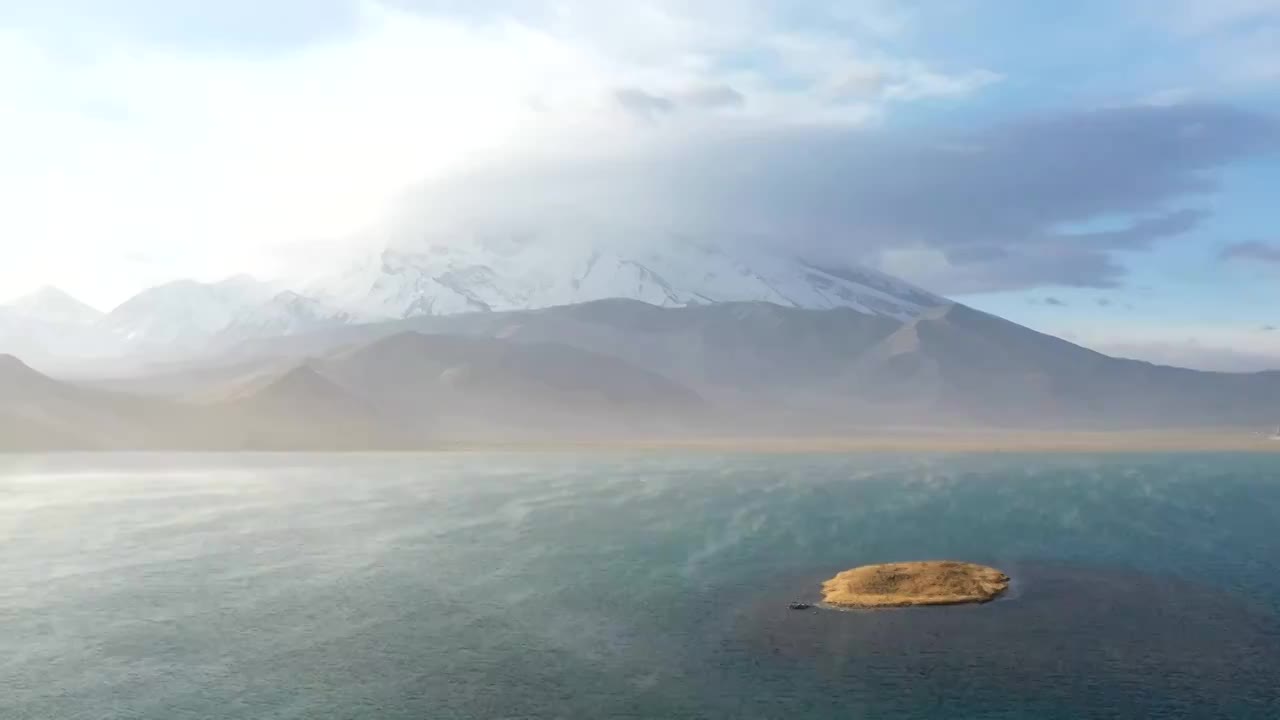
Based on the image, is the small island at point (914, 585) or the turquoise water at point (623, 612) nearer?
the turquoise water at point (623, 612)

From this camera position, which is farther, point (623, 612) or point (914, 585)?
point (914, 585)

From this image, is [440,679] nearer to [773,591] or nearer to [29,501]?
[773,591]

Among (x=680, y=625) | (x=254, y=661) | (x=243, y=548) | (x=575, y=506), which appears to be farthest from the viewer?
(x=575, y=506)

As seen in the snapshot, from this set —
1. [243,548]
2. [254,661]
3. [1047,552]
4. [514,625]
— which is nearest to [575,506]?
[243,548]

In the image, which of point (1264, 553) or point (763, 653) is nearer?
point (763, 653)

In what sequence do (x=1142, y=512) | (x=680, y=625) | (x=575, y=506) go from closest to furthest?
(x=680, y=625) → (x=1142, y=512) → (x=575, y=506)
